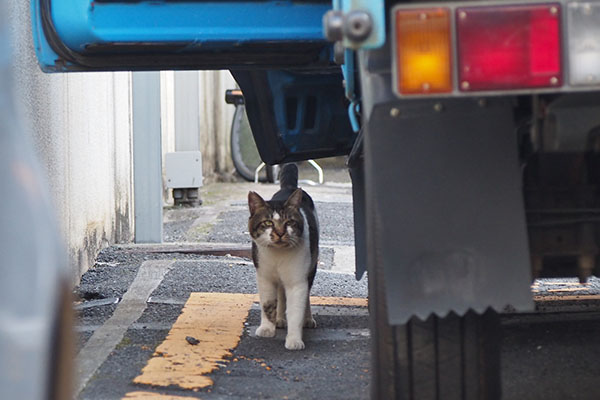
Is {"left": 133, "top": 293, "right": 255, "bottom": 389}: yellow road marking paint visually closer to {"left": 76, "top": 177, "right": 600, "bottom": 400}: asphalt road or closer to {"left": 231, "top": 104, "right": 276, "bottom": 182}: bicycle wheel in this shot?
{"left": 76, "top": 177, "right": 600, "bottom": 400}: asphalt road

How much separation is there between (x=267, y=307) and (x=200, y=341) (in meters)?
0.46

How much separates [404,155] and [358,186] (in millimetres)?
1915

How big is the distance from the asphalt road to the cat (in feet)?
0.38

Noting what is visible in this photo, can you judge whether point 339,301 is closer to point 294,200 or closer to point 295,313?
point 294,200

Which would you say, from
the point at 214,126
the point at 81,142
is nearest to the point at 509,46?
the point at 81,142

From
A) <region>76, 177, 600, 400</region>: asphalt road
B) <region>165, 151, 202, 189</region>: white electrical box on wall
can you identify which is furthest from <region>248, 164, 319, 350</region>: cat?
<region>165, 151, 202, 189</region>: white electrical box on wall

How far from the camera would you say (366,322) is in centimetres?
493

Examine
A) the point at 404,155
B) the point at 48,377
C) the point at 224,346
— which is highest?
the point at 404,155

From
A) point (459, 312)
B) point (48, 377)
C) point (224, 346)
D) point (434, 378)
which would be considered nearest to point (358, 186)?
point (224, 346)

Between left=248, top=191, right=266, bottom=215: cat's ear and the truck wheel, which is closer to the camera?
the truck wheel

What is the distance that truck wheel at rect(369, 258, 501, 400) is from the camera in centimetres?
254

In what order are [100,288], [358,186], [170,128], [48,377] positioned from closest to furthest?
[48,377]
[358,186]
[100,288]
[170,128]

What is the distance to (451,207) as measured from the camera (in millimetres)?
2248

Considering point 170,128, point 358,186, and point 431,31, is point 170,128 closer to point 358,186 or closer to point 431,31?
point 358,186
